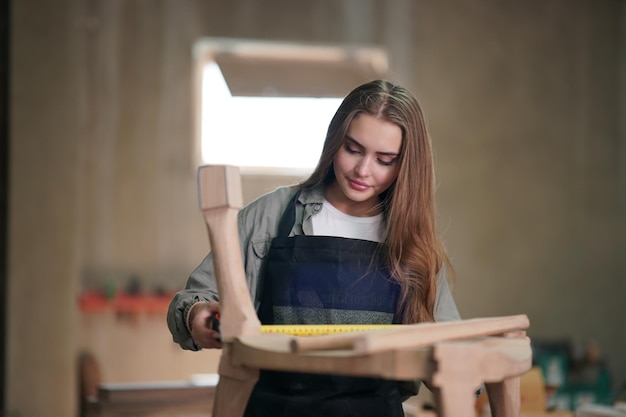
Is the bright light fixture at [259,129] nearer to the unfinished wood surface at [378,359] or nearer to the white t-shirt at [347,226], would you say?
the white t-shirt at [347,226]

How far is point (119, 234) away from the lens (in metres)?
4.95

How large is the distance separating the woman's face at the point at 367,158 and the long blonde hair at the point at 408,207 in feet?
0.04

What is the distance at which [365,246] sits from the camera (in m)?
1.68

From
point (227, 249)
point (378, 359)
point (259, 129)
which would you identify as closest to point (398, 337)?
point (378, 359)

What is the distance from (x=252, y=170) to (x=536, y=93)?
1946 millimetres

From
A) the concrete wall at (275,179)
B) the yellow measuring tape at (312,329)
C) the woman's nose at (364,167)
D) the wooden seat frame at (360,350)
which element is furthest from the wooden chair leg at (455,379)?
the concrete wall at (275,179)

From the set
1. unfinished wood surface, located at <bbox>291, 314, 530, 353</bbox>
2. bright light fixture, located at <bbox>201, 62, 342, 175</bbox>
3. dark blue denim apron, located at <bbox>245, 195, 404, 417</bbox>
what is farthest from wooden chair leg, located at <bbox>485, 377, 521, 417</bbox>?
bright light fixture, located at <bbox>201, 62, 342, 175</bbox>

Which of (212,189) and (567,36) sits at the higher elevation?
(567,36)

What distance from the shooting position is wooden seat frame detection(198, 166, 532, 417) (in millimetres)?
1117

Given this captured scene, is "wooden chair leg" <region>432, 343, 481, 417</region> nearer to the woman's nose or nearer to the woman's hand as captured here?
the woman's hand

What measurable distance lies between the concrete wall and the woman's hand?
281 cm

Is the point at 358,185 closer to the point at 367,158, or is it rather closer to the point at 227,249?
the point at 367,158

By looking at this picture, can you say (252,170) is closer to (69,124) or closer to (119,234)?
(119,234)

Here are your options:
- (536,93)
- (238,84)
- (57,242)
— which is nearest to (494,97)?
(536,93)
